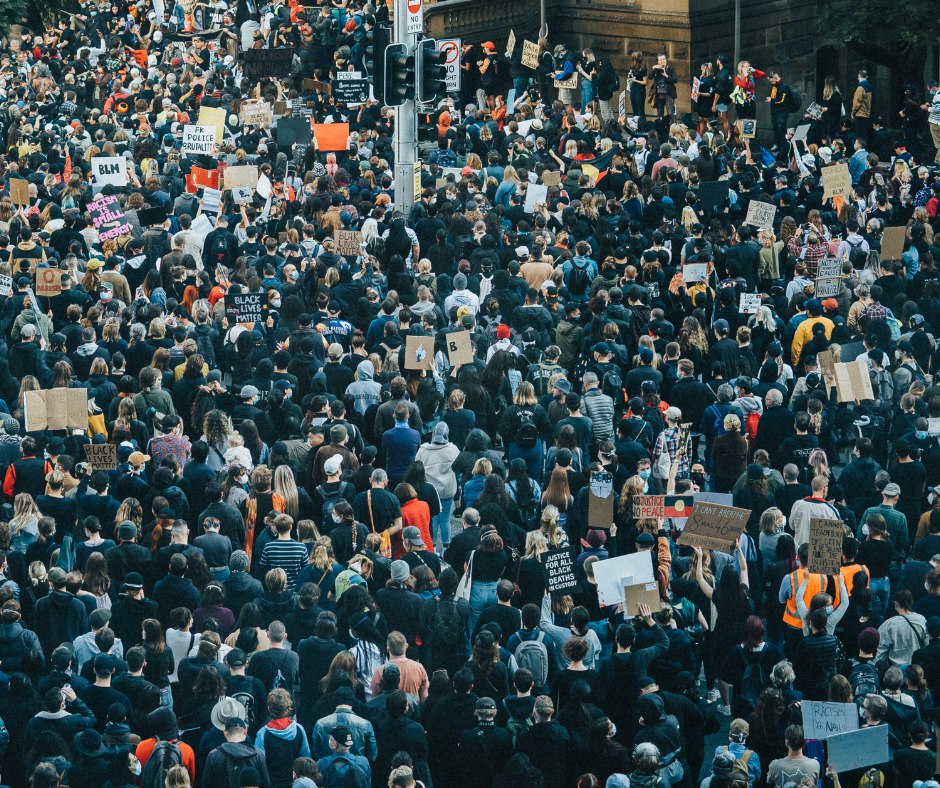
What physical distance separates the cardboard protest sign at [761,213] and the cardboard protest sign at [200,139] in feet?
29.1

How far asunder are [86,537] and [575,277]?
7552mm

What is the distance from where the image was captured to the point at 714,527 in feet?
35.7

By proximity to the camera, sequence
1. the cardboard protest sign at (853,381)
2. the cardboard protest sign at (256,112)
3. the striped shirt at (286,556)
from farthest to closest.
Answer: the cardboard protest sign at (256,112), the cardboard protest sign at (853,381), the striped shirt at (286,556)

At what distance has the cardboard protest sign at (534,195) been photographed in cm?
1997

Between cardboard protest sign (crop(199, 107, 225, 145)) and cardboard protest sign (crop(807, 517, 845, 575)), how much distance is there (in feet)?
47.8

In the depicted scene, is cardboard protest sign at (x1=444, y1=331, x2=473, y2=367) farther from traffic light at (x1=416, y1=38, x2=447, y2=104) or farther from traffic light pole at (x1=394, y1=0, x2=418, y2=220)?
traffic light at (x1=416, y1=38, x2=447, y2=104)

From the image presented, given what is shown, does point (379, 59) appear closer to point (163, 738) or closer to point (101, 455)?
point (101, 455)

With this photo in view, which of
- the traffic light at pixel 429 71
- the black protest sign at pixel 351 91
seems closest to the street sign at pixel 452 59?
the black protest sign at pixel 351 91

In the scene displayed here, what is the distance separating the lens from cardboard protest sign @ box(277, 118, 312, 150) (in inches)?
918

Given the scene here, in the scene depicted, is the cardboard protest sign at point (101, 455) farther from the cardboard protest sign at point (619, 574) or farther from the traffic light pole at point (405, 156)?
the traffic light pole at point (405, 156)

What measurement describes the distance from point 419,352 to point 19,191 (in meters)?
8.46

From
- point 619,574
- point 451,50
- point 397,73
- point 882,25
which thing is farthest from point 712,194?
point 882,25

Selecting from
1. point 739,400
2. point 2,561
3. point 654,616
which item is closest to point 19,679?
point 2,561

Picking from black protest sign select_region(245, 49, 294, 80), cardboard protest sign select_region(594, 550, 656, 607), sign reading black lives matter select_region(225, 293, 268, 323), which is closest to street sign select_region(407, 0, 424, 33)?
sign reading black lives matter select_region(225, 293, 268, 323)
